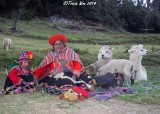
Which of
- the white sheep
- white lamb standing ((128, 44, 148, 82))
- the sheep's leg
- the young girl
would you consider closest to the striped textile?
the young girl

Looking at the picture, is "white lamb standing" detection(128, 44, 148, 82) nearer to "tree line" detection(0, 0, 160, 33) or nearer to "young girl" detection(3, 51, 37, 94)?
"young girl" detection(3, 51, 37, 94)

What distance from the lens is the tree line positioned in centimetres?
2753

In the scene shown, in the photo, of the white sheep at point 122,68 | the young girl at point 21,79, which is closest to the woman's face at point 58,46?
the young girl at point 21,79

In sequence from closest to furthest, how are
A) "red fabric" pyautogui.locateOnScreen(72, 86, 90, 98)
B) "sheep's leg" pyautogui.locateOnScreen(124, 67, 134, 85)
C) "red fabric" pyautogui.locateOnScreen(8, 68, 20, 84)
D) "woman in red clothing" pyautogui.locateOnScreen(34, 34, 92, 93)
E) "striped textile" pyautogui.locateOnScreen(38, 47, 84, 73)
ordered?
1. "red fabric" pyautogui.locateOnScreen(72, 86, 90, 98)
2. "red fabric" pyautogui.locateOnScreen(8, 68, 20, 84)
3. "woman in red clothing" pyautogui.locateOnScreen(34, 34, 92, 93)
4. "striped textile" pyautogui.locateOnScreen(38, 47, 84, 73)
5. "sheep's leg" pyautogui.locateOnScreen(124, 67, 134, 85)

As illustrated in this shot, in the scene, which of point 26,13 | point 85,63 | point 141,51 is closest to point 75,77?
point 141,51

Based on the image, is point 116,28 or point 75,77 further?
point 116,28

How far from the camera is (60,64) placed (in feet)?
19.5

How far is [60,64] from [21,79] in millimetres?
770

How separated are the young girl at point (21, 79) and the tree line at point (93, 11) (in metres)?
19.2

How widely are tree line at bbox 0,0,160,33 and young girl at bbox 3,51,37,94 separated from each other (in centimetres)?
1918

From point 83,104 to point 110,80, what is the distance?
1264 millimetres

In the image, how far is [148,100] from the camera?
5.07m

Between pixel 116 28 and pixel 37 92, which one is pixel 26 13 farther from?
pixel 37 92

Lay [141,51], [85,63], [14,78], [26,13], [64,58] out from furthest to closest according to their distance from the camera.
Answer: [26,13]
[85,63]
[141,51]
[64,58]
[14,78]
